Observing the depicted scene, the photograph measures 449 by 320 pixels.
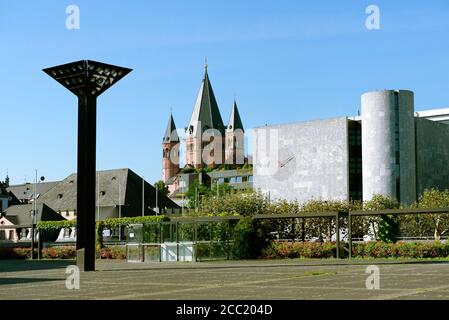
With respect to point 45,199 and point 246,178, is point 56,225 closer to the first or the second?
point 45,199

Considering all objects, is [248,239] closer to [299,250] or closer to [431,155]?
[299,250]

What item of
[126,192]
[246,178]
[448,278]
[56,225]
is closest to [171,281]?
[448,278]

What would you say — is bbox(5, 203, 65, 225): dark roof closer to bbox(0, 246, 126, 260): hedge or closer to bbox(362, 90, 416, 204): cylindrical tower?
bbox(0, 246, 126, 260): hedge

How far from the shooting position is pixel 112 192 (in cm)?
10575

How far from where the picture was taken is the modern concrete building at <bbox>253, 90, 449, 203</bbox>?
10350 cm

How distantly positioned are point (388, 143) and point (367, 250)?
68.2 m

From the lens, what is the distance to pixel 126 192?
344 ft

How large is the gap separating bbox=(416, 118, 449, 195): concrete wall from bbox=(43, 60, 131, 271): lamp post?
290 feet

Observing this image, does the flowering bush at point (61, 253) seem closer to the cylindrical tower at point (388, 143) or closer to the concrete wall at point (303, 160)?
the cylindrical tower at point (388, 143)

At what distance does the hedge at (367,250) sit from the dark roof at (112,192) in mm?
65382

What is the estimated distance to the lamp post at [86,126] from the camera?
27.1m
